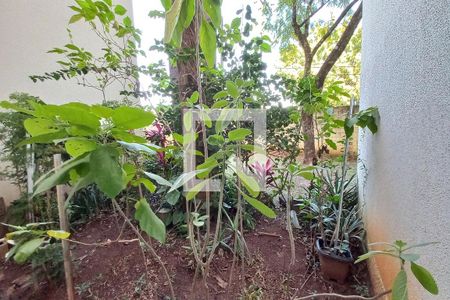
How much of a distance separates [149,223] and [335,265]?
1.41m

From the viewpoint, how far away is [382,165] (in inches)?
59.0

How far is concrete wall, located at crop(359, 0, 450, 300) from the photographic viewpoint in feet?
2.46

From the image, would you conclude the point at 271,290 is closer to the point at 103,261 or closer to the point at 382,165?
the point at 382,165

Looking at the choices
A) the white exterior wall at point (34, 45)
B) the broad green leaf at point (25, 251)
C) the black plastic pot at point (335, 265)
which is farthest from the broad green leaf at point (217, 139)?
the white exterior wall at point (34, 45)

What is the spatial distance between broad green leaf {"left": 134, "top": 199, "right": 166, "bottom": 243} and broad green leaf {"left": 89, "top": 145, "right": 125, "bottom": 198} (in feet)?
0.54

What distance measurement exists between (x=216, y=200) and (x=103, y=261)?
876mm

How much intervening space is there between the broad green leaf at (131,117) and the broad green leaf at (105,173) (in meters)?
0.07

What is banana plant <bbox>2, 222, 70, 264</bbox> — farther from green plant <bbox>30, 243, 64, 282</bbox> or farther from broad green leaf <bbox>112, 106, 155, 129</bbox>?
green plant <bbox>30, 243, 64, 282</bbox>

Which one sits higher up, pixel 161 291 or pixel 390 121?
pixel 390 121

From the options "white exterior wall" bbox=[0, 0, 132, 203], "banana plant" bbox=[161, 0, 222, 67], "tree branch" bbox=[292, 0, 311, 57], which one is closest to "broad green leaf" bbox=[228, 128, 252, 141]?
"banana plant" bbox=[161, 0, 222, 67]

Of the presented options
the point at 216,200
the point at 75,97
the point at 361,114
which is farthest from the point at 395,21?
the point at 75,97

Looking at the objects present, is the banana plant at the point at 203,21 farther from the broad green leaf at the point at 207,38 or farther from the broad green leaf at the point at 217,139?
the broad green leaf at the point at 217,139

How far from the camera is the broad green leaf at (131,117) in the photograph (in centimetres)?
51

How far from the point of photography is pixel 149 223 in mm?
615
